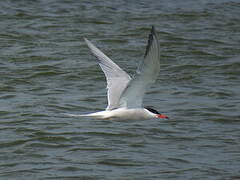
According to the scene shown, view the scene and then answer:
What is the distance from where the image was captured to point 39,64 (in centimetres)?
1066

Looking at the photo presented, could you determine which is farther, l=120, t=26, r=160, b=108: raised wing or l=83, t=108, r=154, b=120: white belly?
l=83, t=108, r=154, b=120: white belly

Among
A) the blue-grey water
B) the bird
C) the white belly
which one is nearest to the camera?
the bird

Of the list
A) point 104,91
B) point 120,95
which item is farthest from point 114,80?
point 104,91

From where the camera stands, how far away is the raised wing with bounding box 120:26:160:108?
18.6ft

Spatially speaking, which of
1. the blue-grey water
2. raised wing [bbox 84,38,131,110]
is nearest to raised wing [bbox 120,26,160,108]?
raised wing [bbox 84,38,131,110]

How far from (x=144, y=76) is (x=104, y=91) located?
3400mm

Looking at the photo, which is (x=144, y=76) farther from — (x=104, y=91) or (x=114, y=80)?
(x=104, y=91)

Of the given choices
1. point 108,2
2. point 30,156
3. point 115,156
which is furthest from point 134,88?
point 108,2

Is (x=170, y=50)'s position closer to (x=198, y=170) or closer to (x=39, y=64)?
(x=39, y=64)

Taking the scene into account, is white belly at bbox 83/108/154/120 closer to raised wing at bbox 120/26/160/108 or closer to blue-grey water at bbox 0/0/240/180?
raised wing at bbox 120/26/160/108

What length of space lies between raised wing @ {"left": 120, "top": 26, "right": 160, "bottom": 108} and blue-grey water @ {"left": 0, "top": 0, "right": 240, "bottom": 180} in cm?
64

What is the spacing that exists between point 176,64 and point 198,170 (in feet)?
14.8

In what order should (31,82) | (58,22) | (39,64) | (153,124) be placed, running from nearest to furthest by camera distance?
1. (153,124)
2. (31,82)
3. (39,64)
4. (58,22)

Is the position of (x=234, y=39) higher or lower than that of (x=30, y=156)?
higher
